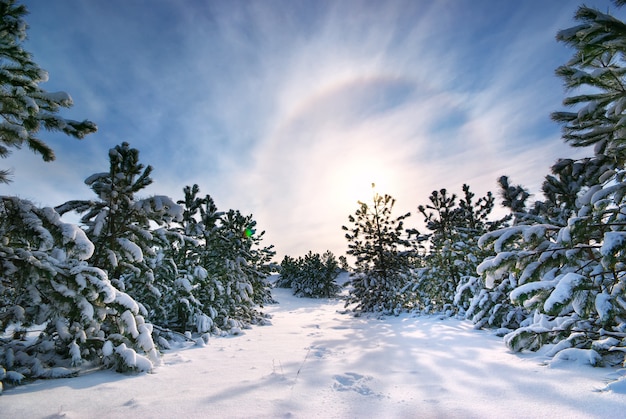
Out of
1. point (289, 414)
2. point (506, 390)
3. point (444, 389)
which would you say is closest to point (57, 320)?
point (289, 414)

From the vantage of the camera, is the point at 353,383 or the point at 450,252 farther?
the point at 450,252

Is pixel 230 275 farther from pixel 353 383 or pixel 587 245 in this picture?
pixel 587 245

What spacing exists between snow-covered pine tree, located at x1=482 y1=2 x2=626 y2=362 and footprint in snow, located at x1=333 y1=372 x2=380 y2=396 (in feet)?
7.48

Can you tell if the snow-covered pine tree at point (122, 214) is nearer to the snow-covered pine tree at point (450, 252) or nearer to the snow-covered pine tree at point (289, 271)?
the snow-covered pine tree at point (450, 252)

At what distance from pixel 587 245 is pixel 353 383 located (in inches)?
147

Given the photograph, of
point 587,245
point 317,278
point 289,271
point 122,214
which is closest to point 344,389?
point 587,245

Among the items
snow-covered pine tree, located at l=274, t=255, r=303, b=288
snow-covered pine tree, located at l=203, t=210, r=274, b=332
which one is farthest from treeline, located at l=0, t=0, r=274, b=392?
snow-covered pine tree, located at l=274, t=255, r=303, b=288

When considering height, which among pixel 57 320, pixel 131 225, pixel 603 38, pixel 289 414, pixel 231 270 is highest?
pixel 603 38

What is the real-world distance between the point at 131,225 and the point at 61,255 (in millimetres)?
1346

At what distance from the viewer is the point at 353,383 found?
13.6 ft

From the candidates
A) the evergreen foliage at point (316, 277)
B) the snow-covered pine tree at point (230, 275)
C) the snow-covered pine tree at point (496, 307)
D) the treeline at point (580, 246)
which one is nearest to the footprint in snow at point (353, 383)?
the treeline at point (580, 246)

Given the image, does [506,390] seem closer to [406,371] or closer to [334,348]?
[406,371]

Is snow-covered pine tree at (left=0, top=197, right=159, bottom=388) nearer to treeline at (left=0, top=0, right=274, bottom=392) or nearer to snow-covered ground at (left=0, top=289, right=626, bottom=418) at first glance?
treeline at (left=0, top=0, right=274, bottom=392)

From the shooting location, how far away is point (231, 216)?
13.9 meters
